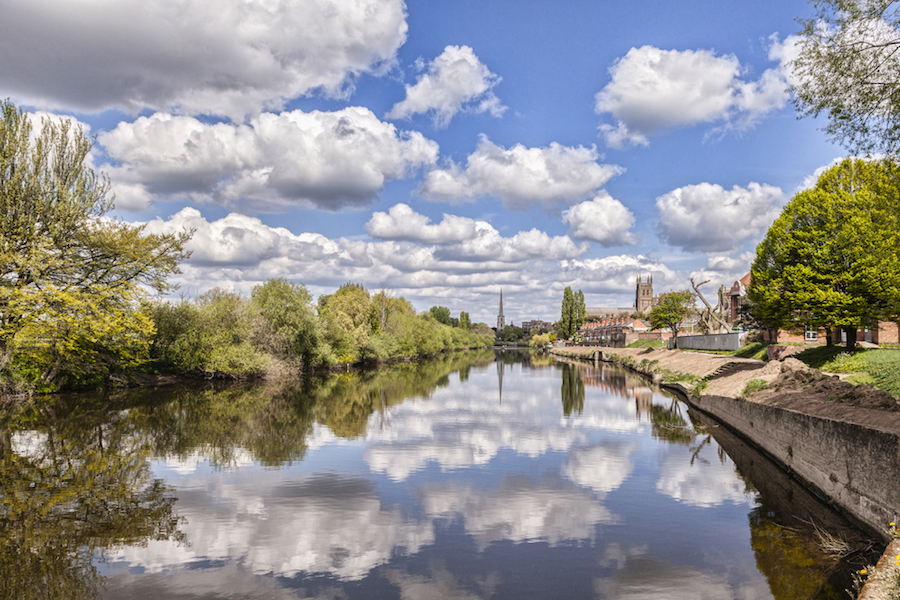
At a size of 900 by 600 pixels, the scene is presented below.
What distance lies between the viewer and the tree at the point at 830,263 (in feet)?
80.6

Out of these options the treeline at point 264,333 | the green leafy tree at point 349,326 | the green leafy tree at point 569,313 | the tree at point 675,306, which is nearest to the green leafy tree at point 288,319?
the treeline at point 264,333

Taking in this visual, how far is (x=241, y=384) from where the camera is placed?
4281 cm

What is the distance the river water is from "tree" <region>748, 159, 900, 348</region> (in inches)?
413

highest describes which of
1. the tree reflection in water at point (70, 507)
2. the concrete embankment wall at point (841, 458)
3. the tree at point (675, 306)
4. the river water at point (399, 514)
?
the tree at point (675, 306)

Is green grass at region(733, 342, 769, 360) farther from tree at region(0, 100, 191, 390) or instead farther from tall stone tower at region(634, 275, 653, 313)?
tall stone tower at region(634, 275, 653, 313)

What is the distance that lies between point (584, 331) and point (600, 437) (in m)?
141

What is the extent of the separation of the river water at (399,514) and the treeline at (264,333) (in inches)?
719

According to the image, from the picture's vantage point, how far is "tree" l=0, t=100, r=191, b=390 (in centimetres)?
2603

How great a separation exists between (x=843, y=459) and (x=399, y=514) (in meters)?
9.61

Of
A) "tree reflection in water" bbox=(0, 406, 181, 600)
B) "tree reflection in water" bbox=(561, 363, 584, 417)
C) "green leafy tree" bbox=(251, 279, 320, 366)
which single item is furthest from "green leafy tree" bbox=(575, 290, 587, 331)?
"tree reflection in water" bbox=(0, 406, 181, 600)

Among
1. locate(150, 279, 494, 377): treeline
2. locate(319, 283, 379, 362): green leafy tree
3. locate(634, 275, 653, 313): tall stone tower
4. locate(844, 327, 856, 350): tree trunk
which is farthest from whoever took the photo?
locate(634, 275, 653, 313): tall stone tower

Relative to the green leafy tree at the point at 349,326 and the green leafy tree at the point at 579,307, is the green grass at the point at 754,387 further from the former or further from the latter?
the green leafy tree at the point at 579,307

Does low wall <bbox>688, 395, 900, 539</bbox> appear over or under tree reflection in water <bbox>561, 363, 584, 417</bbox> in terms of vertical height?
over

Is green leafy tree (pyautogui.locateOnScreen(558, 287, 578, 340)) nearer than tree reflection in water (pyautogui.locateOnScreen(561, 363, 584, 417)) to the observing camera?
No
